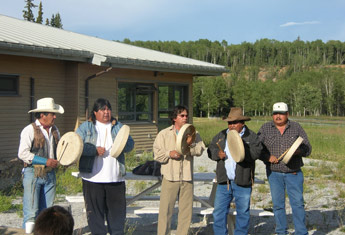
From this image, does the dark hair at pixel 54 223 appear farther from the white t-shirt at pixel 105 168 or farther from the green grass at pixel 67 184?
the green grass at pixel 67 184

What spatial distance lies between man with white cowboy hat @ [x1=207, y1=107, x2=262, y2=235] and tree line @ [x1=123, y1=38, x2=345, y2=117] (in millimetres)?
70845

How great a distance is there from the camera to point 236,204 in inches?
178

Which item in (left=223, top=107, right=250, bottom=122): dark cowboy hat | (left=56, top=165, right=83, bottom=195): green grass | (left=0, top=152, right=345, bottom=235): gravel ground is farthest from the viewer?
(left=56, top=165, right=83, bottom=195): green grass

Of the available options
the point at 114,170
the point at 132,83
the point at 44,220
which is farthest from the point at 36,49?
the point at 44,220

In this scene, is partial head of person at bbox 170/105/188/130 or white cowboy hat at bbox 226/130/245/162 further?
partial head of person at bbox 170/105/188/130

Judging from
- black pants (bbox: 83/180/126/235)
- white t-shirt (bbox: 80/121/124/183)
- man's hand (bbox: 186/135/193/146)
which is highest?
man's hand (bbox: 186/135/193/146)

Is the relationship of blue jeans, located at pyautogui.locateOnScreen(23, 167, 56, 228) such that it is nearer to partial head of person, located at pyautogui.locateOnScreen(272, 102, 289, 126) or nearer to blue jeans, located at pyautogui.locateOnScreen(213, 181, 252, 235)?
blue jeans, located at pyautogui.locateOnScreen(213, 181, 252, 235)

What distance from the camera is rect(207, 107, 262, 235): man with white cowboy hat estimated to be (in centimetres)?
444

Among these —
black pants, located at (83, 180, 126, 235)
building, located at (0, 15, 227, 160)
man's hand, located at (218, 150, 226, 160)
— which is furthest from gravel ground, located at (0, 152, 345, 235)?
building, located at (0, 15, 227, 160)

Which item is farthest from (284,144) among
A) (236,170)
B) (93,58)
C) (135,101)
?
(135,101)

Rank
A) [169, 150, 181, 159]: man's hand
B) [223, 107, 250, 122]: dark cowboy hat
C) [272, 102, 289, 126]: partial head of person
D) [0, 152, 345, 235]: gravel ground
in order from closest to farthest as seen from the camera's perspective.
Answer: [169, 150, 181, 159]: man's hand, [223, 107, 250, 122]: dark cowboy hat, [272, 102, 289, 126]: partial head of person, [0, 152, 345, 235]: gravel ground

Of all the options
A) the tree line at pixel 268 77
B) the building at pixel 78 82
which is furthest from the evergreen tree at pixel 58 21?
the building at pixel 78 82

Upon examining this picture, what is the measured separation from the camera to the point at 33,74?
10.3 m

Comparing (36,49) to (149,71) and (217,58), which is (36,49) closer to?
(149,71)
